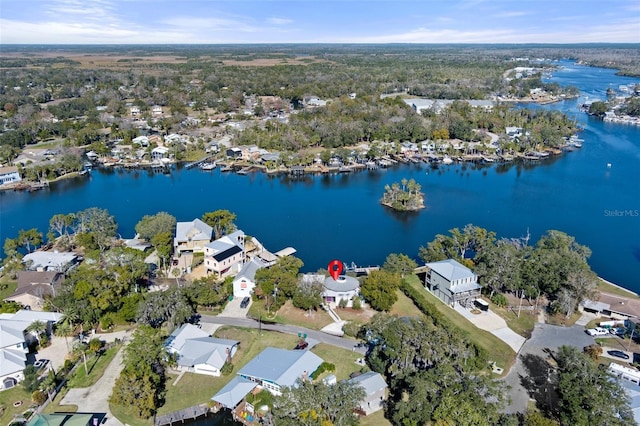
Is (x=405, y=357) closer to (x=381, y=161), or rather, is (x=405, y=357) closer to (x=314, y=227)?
(x=314, y=227)

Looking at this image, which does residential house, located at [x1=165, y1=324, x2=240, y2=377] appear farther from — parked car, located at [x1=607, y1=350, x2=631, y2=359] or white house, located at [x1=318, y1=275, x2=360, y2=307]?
parked car, located at [x1=607, y1=350, x2=631, y2=359]

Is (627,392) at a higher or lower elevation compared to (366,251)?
higher

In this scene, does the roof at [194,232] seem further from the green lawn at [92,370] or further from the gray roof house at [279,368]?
the gray roof house at [279,368]

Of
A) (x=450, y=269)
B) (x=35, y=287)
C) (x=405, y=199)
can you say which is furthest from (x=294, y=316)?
(x=405, y=199)

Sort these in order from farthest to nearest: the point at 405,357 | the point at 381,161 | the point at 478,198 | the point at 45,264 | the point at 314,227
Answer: the point at 381,161 → the point at 478,198 → the point at 314,227 → the point at 45,264 → the point at 405,357

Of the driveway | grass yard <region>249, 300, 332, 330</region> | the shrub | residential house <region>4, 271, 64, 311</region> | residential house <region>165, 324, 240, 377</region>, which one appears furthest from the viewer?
the shrub

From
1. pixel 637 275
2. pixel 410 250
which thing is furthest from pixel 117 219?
pixel 637 275

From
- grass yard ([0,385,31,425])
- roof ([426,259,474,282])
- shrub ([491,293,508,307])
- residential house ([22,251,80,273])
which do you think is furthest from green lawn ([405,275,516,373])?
residential house ([22,251,80,273])
